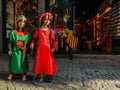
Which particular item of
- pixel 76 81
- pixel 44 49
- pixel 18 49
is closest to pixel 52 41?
pixel 44 49

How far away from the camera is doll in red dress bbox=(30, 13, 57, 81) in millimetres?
9203

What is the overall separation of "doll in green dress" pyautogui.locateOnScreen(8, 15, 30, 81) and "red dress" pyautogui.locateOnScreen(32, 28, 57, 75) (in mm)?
341

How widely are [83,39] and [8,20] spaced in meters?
12.1

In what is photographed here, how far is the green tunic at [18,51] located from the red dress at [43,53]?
0.33 meters

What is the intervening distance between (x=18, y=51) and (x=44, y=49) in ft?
2.37

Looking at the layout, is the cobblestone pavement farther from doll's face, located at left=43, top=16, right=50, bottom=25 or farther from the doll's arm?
doll's face, located at left=43, top=16, right=50, bottom=25

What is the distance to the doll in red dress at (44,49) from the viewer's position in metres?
9.20

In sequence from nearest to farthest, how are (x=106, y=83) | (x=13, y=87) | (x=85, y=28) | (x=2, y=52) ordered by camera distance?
1. (x=13, y=87)
2. (x=106, y=83)
3. (x=2, y=52)
4. (x=85, y=28)

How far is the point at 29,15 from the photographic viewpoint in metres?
18.6

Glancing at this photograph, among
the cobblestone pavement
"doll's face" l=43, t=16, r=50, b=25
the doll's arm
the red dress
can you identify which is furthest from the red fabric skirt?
"doll's face" l=43, t=16, r=50, b=25

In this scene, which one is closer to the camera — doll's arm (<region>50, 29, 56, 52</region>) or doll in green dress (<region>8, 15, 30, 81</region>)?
doll's arm (<region>50, 29, 56, 52</region>)

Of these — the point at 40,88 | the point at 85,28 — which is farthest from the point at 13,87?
the point at 85,28

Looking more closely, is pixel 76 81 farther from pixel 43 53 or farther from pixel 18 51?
pixel 18 51

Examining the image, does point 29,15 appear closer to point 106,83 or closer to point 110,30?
point 110,30
